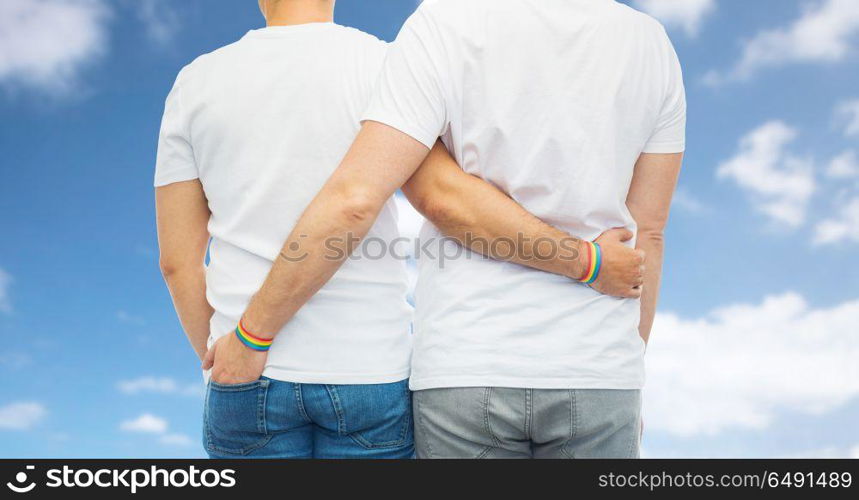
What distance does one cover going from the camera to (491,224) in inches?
78.1

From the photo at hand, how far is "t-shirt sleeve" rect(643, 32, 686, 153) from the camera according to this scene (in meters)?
2.28

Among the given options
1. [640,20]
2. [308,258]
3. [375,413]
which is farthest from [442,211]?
[640,20]

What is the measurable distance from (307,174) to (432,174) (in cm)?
41

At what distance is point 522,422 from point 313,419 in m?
0.67

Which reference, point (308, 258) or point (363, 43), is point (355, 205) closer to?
point (308, 258)

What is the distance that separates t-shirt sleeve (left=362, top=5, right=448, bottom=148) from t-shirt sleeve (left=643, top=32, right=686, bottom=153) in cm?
74

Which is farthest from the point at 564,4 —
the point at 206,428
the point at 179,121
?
the point at 206,428

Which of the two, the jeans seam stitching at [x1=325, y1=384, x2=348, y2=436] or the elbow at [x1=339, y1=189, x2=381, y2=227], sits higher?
the elbow at [x1=339, y1=189, x2=381, y2=227]

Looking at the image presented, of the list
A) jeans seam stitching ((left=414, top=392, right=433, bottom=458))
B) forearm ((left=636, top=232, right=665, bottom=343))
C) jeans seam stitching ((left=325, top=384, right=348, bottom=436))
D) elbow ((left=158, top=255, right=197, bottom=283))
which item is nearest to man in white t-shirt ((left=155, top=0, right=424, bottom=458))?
jeans seam stitching ((left=325, top=384, right=348, bottom=436))

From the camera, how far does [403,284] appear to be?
2.29m

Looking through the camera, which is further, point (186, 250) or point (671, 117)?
point (186, 250)

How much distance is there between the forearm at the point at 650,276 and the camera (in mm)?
2486

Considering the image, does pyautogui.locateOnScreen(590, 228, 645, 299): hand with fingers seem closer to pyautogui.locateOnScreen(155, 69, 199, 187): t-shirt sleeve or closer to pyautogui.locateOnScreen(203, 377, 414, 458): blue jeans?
pyautogui.locateOnScreen(203, 377, 414, 458): blue jeans
